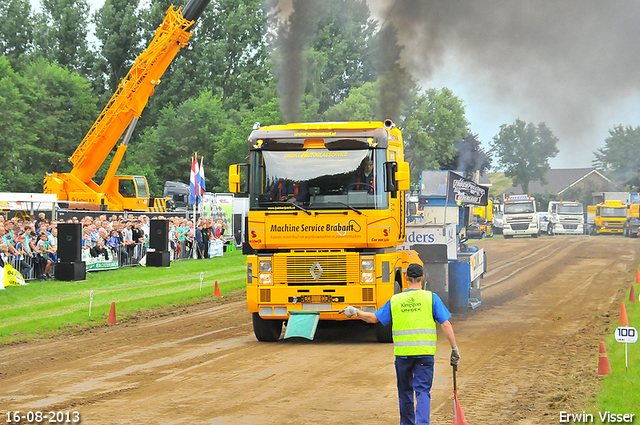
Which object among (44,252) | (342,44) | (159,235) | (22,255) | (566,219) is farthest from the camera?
(566,219)

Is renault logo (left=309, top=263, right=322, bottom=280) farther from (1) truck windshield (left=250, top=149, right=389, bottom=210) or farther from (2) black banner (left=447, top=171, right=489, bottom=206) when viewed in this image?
(2) black banner (left=447, top=171, right=489, bottom=206)

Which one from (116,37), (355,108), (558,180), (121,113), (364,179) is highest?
(116,37)

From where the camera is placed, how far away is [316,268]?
12609 mm

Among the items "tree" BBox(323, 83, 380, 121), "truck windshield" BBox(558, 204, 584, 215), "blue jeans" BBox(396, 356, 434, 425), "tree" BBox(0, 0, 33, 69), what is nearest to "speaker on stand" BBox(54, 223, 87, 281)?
"tree" BBox(323, 83, 380, 121)

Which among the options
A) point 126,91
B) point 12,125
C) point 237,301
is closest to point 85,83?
point 12,125

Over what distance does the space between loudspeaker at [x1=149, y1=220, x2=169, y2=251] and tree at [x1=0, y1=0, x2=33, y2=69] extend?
171 ft

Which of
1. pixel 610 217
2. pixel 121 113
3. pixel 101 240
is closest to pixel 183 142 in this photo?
pixel 121 113

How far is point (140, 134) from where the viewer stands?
244 ft

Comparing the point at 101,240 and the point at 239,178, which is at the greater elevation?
the point at 239,178

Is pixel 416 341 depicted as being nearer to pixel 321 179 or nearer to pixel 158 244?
pixel 321 179

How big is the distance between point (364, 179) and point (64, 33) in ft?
225

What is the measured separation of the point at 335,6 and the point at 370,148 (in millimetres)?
13421

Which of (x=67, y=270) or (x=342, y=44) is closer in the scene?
(x=67, y=270)

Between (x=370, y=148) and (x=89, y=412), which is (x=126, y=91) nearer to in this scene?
(x=370, y=148)
